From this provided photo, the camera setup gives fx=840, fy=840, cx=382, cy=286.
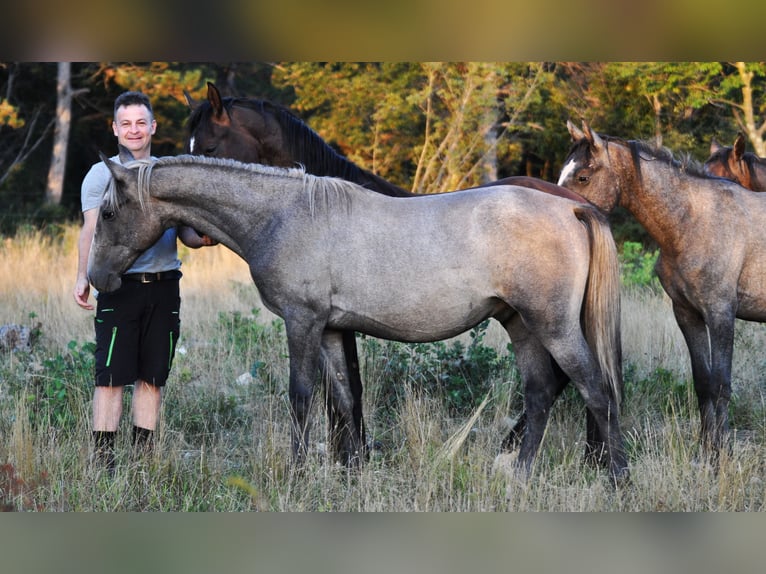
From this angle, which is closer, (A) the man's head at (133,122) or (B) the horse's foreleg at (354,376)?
(A) the man's head at (133,122)

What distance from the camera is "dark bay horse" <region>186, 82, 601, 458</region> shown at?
578cm

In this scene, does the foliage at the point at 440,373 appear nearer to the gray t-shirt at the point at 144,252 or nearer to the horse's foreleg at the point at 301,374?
the horse's foreleg at the point at 301,374

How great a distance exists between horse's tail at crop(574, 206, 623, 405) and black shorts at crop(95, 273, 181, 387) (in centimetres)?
239

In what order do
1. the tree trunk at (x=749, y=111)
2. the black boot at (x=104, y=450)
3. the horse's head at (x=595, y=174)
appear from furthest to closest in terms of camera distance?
1. the tree trunk at (x=749, y=111)
2. the horse's head at (x=595, y=174)
3. the black boot at (x=104, y=450)

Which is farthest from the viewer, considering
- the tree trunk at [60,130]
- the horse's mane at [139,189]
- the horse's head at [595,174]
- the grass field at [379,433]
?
the tree trunk at [60,130]

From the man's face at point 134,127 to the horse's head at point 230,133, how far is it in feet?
3.80

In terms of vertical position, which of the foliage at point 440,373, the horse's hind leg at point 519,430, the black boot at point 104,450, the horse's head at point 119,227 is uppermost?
the horse's head at point 119,227

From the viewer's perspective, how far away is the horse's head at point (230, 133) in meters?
6.00

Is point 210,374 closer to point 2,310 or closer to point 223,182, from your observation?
point 223,182

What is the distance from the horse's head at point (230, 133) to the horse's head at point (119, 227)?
142cm

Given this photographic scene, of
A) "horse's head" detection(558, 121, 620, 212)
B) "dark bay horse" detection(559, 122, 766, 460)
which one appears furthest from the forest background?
"horse's head" detection(558, 121, 620, 212)

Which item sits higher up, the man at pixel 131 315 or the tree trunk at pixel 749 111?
the tree trunk at pixel 749 111

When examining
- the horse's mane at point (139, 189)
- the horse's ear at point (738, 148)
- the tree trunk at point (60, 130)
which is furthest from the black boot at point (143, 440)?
the tree trunk at point (60, 130)

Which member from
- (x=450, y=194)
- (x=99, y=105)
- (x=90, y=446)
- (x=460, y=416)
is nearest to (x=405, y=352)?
(x=460, y=416)
